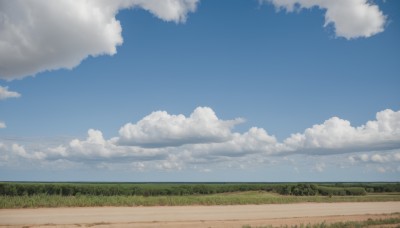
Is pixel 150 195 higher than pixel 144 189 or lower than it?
lower

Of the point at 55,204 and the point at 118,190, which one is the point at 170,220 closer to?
the point at 55,204

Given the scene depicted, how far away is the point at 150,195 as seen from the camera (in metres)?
58.1

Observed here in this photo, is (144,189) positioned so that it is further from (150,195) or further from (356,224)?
(356,224)

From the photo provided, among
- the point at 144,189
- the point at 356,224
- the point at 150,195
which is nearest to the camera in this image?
the point at 356,224

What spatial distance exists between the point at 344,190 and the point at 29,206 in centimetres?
5491

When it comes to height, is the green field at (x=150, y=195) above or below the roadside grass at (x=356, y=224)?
above

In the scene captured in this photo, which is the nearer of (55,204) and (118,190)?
(55,204)

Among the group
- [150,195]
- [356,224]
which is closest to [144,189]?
[150,195]

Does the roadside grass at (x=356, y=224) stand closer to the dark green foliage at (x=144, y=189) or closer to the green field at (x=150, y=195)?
the green field at (x=150, y=195)

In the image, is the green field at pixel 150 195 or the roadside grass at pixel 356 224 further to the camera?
the green field at pixel 150 195

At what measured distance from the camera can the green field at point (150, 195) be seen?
36.0 m

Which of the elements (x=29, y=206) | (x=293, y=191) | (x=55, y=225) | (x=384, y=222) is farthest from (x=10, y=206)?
(x=293, y=191)

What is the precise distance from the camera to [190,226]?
2344 cm

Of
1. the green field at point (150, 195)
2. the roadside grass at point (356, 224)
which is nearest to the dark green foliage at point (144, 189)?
the green field at point (150, 195)
